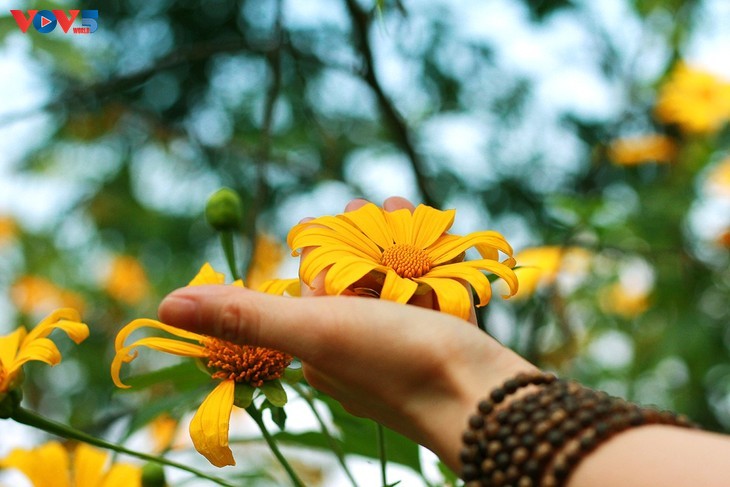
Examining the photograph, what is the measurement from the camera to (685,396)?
167cm

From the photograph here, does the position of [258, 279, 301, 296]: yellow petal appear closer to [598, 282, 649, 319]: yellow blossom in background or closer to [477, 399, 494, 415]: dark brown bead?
[477, 399, 494, 415]: dark brown bead

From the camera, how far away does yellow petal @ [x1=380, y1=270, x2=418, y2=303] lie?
565mm

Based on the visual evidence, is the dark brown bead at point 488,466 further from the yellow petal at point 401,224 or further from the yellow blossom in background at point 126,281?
the yellow blossom in background at point 126,281

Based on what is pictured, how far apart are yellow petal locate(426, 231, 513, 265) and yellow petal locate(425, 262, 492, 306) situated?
0.02 metres

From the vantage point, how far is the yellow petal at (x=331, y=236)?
0.61 m

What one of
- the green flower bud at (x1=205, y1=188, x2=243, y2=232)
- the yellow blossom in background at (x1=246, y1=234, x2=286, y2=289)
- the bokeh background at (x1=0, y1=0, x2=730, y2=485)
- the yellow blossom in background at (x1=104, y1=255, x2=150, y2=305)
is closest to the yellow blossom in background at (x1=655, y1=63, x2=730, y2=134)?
the bokeh background at (x1=0, y1=0, x2=730, y2=485)

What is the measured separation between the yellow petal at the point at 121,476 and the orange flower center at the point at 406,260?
0.41 meters

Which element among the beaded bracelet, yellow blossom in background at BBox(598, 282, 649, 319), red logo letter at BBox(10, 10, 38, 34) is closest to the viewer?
the beaded bracelet

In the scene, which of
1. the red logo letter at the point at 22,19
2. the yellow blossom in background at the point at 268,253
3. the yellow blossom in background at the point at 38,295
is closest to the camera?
the red logo letter at the point at 22,19

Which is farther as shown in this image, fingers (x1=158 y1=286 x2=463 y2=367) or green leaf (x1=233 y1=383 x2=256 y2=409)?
green leaf (x1=233 y1=383 x2=256 y2=409)

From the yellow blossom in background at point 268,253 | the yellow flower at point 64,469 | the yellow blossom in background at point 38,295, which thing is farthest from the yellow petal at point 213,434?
the yellow blossom in background at point 38,295

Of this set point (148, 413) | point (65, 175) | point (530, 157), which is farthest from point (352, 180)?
point (148, 413)

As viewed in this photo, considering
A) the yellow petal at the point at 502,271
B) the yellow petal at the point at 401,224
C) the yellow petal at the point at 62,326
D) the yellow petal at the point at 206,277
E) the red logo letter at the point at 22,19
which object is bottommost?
the yellow petal at the point at 62,326

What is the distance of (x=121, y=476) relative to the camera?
860mm
